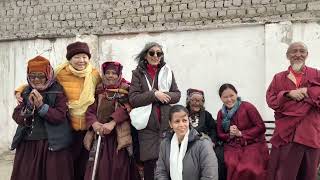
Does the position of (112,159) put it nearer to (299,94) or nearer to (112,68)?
(112,68)

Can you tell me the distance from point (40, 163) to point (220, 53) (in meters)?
4.15

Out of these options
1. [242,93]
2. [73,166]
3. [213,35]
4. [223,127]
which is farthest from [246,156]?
[213,35]

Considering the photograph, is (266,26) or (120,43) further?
(120,43)

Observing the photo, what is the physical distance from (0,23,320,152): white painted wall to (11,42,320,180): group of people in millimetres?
2835

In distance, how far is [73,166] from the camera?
438cm

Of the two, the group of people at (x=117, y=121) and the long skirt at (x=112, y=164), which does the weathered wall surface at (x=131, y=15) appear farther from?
the long skirt at (x=112, y=164)

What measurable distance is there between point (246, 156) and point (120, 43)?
14.2ft

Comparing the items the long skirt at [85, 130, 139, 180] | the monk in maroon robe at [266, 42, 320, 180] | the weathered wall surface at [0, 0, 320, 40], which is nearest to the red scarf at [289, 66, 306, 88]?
the monk in maroon robe at [266, 42, 320, 180]

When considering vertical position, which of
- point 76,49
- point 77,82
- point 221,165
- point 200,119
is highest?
point 76,49

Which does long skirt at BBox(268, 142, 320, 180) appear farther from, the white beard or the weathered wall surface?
the weathered wall surface

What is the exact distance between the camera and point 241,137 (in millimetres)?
4551

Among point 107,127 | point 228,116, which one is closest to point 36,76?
point 107,127

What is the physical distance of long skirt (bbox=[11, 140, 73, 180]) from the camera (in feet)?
13.7

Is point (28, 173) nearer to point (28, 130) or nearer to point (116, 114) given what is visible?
point (28, 130)
